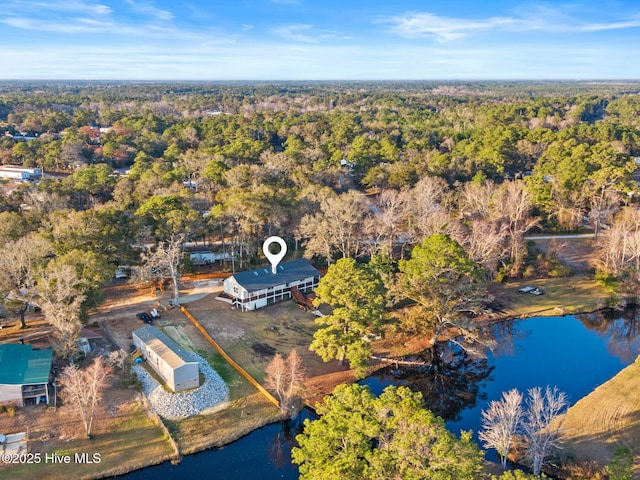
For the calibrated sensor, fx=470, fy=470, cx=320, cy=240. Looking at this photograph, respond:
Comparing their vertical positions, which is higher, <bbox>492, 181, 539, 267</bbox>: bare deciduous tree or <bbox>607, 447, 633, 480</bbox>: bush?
<bbox>492, 181, 539, 267</bbox>: bare deciduous tree

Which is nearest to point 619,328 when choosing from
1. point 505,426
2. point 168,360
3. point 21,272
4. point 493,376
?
point 493,376

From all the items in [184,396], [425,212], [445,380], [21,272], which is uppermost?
[425,212]

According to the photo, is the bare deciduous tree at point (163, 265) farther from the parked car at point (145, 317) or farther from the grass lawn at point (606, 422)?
the grass lawn at point (606, 422)

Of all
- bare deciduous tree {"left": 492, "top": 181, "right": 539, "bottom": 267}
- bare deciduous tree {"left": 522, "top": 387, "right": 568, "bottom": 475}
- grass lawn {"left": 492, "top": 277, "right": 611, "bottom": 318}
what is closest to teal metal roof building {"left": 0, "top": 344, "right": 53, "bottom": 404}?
bare deciduous tree {"left": 522, "top": 387, "right": 568, "bottom": 475}

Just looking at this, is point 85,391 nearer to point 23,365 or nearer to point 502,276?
point 23,365

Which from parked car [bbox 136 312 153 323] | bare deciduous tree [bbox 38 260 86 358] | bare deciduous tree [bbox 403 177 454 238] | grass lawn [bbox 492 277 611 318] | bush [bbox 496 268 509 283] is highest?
bare deciduous tree [bbox 403 177 454 238]

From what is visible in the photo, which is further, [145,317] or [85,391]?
[145,317]

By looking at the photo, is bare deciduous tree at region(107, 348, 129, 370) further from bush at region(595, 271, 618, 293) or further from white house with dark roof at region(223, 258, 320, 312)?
bush at region(595, 271, 618, 293)
